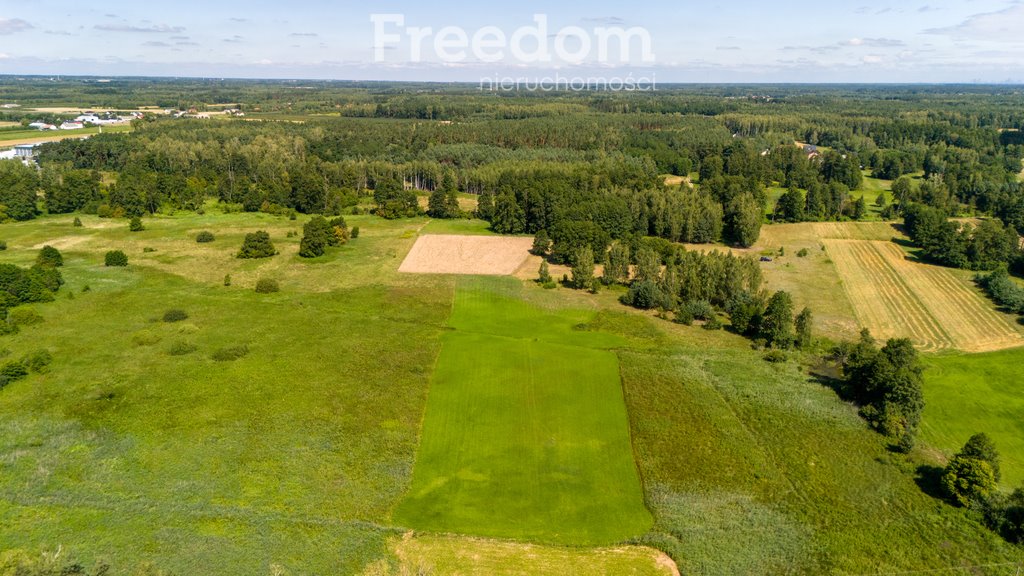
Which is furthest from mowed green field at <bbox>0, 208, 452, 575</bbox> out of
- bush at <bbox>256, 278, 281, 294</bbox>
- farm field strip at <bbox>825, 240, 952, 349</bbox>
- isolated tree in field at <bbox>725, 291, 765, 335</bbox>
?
farm field strip at <bbox>825, 240, 952, 349</bbox>

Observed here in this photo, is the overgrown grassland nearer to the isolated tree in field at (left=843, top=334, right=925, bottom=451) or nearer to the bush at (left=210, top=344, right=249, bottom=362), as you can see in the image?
the isolated tree in field at (left=843, top=334, right=925, bottom=451)

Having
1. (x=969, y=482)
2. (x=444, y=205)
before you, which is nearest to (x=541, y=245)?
(x=444, y=205)

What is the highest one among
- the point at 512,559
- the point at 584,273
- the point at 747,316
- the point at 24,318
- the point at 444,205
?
the point at 444,205

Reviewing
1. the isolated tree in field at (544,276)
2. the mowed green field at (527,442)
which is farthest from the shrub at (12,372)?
the isolated tree in field at (544,276)

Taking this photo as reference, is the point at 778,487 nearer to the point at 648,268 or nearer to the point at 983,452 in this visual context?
the point at 983,452

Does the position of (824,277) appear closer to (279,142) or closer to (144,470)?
(144,470)

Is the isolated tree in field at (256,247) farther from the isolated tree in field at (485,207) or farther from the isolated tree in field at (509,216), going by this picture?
the isolated tree in field at (485,207)
